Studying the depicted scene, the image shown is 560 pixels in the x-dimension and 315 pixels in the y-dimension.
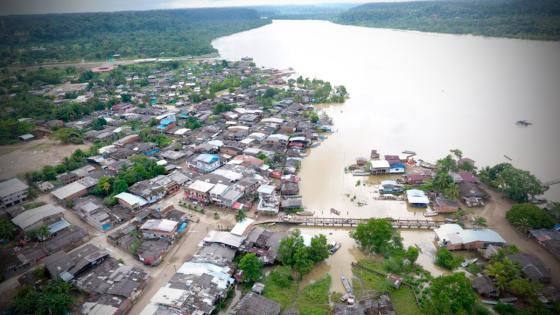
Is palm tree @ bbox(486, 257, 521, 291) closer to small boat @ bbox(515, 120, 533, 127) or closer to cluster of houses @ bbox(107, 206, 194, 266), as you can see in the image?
cluster of houses @ bbox(107, 206, 194, 266)

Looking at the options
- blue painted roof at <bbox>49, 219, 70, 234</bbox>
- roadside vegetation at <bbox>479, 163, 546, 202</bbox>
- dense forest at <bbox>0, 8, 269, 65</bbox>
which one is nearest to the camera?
blue painted roof at <bbox>49, 219, 70, 234</bbox>

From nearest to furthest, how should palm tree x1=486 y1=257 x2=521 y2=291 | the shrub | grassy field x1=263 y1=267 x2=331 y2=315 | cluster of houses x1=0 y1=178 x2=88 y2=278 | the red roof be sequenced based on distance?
grassy field x1=263 y1=267 x2=331 y2=315
palm tree x1=486 y1=257 x2=521 y2=291
the shrub
cluster of houses x1=0 y1=178 x2=88 y2=278
the red roof

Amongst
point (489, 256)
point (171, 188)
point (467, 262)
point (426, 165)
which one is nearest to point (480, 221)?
point (489, 256)

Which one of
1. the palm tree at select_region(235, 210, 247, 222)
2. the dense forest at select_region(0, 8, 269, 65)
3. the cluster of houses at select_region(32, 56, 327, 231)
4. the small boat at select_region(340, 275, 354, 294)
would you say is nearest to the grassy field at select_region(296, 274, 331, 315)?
the small boat at select_region(340, 275, 354, 294)

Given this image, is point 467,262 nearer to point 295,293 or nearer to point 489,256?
point 489,256

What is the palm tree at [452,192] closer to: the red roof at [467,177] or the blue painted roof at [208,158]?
the red roof at [467,177]

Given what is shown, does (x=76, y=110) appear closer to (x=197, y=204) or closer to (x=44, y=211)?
(x=44, y=211)
